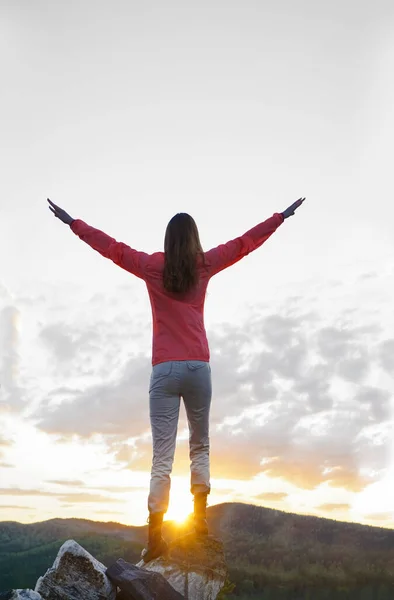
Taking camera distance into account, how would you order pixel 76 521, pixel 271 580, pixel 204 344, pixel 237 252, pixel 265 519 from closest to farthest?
pixel 204 344
pixel 237 252
pixel 271 580
pixel 265 519
pixel 76 521

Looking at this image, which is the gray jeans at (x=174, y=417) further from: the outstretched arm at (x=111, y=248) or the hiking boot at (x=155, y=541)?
the outstretched arm at (x=111, y=248)

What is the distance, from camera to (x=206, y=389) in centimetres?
845

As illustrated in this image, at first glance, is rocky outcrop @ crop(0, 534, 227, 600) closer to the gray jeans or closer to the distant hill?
the gray jeans

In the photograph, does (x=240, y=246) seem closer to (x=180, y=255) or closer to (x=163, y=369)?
(x=180, y=255)

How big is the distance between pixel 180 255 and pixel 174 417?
7.19ft

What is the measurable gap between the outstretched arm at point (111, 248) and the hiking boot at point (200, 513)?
125 inches

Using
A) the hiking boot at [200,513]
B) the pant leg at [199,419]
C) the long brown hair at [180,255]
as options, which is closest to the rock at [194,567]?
the hiking boot at [200,513]

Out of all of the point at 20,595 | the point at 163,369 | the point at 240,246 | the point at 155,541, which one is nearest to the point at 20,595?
the point at 20,595

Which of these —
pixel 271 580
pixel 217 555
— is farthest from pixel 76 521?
pixel 217 555

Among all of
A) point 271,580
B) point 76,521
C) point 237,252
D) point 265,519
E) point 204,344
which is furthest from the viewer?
point 76,521

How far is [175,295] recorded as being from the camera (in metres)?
8.53

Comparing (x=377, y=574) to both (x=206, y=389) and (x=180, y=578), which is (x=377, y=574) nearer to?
(x=180, y=578)

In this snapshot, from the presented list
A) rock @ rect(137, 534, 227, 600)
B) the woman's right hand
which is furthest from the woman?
the woman's right hand

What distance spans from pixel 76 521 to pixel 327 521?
10.6 m
